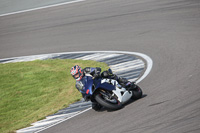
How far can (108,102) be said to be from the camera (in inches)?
324

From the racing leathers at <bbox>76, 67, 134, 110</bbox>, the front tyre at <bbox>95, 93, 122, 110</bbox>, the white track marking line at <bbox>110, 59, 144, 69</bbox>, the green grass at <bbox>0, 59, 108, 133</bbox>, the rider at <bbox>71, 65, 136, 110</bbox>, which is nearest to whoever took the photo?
the front tyre at <bbox>95, 93, 122, 110</bbox>

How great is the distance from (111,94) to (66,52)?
26.3 ft

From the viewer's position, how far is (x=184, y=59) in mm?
11406

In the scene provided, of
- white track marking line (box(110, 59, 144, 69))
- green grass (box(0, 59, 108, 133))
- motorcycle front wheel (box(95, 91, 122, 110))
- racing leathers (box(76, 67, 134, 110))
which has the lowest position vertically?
green grass (box(0, 59, 108, 133))

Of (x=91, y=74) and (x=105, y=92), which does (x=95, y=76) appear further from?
(x=105, y=92)

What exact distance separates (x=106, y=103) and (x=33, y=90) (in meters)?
5.39

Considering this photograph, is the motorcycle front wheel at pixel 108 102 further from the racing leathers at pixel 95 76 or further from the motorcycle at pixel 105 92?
the racing leathers at pixel 95 76

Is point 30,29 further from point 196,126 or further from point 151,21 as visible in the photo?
point 196,126

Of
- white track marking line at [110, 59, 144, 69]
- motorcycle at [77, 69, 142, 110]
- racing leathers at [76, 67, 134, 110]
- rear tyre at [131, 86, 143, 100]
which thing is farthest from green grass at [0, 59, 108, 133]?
rear tyre at [131, 86, 143, 100]

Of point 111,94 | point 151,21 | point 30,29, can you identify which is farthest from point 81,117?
point 30,29

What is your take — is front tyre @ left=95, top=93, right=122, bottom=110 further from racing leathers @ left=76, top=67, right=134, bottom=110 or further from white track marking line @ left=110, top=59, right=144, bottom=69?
white track marking line @ left=110, top=59, right=144, bottom=69

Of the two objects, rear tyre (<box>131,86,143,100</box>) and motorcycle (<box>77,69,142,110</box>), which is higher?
motorcycle (<box>77,69,142,110</box>)

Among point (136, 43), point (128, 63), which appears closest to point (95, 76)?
point (128, 63)

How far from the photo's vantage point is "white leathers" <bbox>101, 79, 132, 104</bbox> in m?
8.43
